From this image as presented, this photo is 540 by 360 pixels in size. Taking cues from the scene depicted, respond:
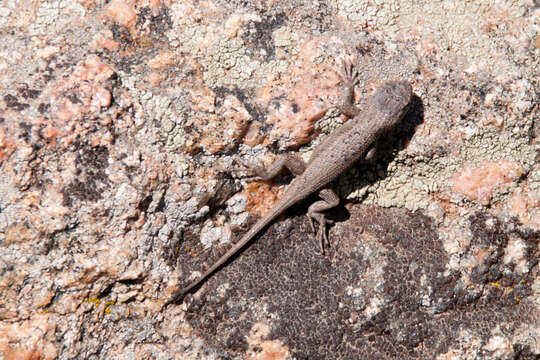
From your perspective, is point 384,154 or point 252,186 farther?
point 384,154

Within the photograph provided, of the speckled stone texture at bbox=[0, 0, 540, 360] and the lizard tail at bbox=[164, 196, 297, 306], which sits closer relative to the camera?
the speckled stone texture at bbox=[0, 0, 540, 360]

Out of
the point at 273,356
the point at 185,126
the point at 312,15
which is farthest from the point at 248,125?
the point at 273,356

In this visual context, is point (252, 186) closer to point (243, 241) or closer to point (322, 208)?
point (243, 241)

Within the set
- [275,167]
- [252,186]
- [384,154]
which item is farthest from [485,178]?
[252,186]

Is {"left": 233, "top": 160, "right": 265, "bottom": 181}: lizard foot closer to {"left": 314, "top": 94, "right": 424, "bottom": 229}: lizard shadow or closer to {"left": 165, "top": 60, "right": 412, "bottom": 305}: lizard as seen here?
{"left": 165, "top": 60, "right": 412, "bottom": 305}: lizard

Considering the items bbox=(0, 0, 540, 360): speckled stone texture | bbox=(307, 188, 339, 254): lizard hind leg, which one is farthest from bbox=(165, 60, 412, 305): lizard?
bbox=(0, 0, 540, 360): speckled stone texture

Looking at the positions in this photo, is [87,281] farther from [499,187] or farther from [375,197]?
[499,187]
